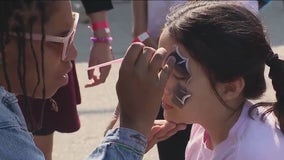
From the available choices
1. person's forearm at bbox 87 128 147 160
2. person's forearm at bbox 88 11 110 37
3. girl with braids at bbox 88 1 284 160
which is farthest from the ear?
person's forearm at bbox 88 11 110 37

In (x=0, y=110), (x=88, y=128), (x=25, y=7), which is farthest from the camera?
(x=88, y=128)

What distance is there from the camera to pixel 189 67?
1985 millimetres

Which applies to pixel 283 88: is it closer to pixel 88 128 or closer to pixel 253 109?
pixel 253 109

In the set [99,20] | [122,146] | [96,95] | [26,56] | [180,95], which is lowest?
[96,95]

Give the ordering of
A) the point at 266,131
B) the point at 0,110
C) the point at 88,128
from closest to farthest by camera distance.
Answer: the point at 0,110 → the point at 266,131 → the point at 88,128

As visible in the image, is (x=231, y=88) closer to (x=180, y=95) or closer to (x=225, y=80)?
(x=225, y=80)

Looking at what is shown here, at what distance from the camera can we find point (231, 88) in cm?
199

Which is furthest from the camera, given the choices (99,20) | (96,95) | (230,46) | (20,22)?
(96,95)

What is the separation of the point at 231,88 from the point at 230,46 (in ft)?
0.39

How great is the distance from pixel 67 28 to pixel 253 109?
2.12 ft

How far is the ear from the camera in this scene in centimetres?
198

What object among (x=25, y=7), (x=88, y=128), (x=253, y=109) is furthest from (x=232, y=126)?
(x=88, y=128)

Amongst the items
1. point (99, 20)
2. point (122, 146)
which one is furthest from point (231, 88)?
point (99, 20)

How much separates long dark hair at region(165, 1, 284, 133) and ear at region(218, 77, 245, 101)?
14mm
